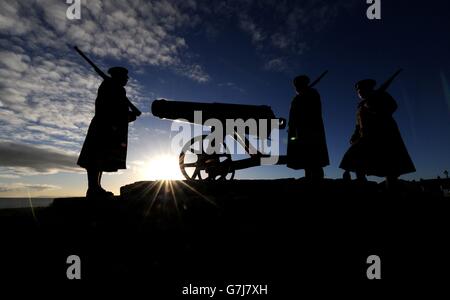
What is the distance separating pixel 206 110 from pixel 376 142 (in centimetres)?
426

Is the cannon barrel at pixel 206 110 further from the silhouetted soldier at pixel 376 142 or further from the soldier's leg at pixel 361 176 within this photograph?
the soldier's leg at pixel 361 176

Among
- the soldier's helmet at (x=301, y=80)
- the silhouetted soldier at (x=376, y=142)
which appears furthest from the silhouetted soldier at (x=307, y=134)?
the silhouetted soldier at (x=376, y=142)

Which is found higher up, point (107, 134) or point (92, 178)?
point (107, 134)

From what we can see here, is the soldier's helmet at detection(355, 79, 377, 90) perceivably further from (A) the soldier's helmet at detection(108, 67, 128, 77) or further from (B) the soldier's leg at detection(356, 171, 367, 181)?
(A) the soldier's helmet at detection(108, 67, 128, 77)

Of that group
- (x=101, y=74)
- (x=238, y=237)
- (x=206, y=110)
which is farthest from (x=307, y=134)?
(x=101, y=74)

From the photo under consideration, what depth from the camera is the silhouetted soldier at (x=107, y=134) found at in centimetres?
442

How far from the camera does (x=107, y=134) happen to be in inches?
180

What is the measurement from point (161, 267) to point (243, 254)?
Answer: 0.94 m

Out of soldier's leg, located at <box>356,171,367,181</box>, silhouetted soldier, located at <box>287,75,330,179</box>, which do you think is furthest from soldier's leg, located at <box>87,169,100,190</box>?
soldier's leg, located at <box>356,171,367,181</box>

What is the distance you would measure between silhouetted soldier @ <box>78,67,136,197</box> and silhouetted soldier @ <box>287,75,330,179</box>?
125 inches

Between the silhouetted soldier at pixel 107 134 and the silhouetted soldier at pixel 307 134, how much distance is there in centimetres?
319

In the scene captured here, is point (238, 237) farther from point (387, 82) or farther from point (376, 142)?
point (387, 82)
